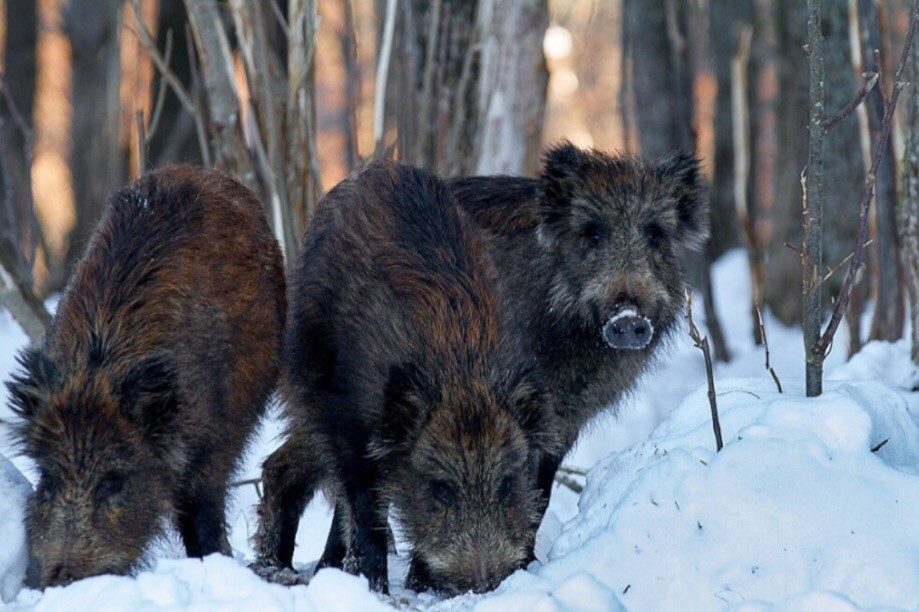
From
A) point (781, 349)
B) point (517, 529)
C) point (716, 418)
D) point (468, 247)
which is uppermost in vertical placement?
point (468, 247)

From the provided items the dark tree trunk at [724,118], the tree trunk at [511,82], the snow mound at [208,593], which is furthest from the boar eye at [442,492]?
the dark tree trunk at [724,118]

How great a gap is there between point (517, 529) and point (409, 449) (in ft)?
1.68

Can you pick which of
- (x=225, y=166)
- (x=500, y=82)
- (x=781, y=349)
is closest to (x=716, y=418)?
(x=225, y=166)

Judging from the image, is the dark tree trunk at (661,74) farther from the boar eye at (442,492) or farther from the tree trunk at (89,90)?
the boar eye at (442,492)

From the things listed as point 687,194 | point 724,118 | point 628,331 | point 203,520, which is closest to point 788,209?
point 724,118

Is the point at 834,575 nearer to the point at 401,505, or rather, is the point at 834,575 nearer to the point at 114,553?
the point at 401,505

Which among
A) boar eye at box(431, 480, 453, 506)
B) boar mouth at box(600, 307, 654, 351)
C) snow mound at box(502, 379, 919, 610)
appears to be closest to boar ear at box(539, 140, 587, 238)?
boar mouth at box(600, 307, 654, 351)

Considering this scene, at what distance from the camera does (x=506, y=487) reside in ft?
15.8

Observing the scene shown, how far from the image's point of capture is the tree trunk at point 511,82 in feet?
30.6

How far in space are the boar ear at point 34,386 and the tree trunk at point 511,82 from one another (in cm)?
494

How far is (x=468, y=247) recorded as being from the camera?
5.47 m

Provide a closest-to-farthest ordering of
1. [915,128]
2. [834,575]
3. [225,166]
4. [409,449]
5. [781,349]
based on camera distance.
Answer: [834,575]
[409,449]
[915,128]
[225,166]
[781,349]

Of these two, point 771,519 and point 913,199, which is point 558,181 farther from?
point 771,519

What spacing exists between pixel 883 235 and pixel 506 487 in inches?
156
